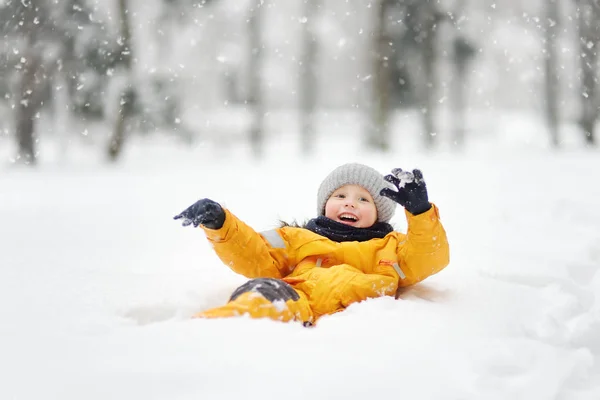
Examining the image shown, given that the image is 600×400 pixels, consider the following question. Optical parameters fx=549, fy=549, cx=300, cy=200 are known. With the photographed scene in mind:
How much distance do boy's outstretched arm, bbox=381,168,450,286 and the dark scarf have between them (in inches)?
10.3

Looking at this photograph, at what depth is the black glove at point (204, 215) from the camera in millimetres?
2279

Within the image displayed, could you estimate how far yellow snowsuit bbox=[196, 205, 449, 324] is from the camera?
7.68 ft

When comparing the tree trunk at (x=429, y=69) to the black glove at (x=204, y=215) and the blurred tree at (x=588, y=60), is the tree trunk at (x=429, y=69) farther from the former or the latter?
the black glove at (x=204, y=215)

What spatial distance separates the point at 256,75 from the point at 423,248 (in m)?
14.4

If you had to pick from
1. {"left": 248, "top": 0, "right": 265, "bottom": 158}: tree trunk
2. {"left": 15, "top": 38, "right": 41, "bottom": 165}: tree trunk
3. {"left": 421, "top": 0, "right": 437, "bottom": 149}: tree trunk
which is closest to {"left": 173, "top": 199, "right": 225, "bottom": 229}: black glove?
{"left": 15, "top": 38, "right": 41, "bottom": 165}: tree trunk

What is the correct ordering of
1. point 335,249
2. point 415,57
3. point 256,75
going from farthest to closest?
point 415,57 < point 256,75 < point 335,249

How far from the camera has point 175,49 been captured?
60.1 feet

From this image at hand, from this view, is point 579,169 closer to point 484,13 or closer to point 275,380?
point 275,380

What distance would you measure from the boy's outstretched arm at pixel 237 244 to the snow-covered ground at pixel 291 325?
22 cm

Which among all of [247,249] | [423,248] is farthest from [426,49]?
[247,249]

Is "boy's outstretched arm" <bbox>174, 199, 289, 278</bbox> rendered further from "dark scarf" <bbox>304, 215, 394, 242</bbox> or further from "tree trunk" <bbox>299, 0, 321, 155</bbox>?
"tree trunk" <bbox>299, 0, 321, 155</bbox>

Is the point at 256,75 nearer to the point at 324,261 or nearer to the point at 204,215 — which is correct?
the point at 324,261

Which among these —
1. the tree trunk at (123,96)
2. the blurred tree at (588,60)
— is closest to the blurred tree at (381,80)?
the blurred tree at (588,60)

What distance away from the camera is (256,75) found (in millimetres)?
16234
